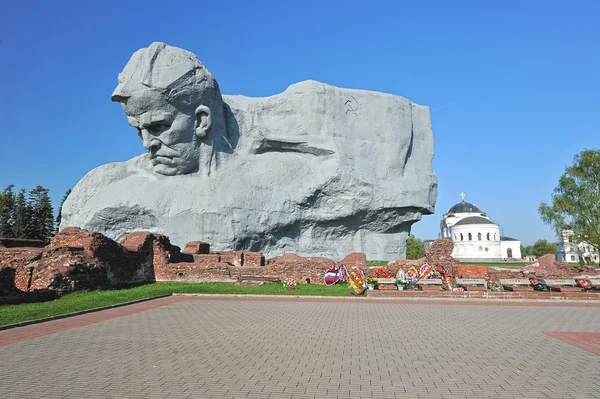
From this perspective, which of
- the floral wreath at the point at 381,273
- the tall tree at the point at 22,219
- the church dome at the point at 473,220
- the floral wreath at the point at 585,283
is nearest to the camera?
the floral wreath at the point at 585,283

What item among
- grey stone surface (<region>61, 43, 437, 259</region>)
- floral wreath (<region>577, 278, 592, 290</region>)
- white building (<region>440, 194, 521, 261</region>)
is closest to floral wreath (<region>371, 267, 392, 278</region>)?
floral wreath (<region>577, 278, 592, 290</region>)

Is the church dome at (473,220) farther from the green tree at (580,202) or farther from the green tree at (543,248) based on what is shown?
the green tree at (580,202)

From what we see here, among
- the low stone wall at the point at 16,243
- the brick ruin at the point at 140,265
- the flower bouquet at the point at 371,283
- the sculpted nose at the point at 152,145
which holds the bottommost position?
the flower bouquet at the point at 371,283

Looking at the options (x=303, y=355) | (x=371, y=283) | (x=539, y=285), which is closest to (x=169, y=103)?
(x=371, y=283)

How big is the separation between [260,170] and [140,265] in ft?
54.6

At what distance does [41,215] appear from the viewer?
44.2m

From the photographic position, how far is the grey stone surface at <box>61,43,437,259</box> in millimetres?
29219

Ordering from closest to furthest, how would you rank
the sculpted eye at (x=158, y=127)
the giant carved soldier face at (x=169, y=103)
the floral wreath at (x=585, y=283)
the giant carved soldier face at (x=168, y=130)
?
the floral wreath at (x=585, y=283)
the giant carved soldier face at (x=169, y=103)
the giant carved soldier face at (x=168, y=130)
the sculpted eye at (x=158, y=127)

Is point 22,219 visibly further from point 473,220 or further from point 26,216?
point 473,220

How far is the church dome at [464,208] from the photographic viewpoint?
88.4 metres

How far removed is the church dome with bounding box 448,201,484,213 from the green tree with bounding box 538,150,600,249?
59.0m

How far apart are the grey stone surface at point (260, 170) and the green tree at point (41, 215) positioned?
1452 cm

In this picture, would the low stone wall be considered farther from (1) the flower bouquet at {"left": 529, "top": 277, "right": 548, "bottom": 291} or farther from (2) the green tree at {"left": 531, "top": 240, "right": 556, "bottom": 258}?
(2) the green tree at {"left": 531, "top": 240, "right": 556, "bottom": 258}

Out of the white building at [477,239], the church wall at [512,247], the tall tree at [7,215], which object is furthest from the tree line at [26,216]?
the church wall at [512,247]
